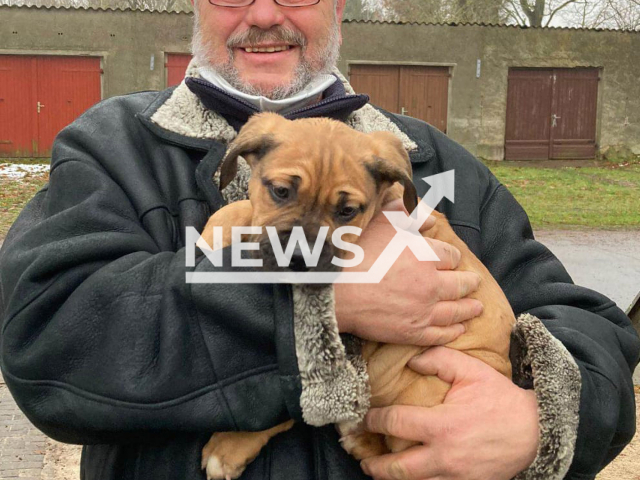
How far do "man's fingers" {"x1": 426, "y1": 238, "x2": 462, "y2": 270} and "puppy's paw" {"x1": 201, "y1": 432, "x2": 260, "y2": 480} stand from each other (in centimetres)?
91

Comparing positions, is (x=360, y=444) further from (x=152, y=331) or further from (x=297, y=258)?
(x=152, y=331)

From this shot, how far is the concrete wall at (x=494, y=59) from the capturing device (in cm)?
2222

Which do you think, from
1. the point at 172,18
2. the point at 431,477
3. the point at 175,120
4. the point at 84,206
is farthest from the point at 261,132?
the point at 172,18

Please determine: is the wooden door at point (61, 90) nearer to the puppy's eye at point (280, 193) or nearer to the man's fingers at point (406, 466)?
the puppy's eye at point (280, 193)

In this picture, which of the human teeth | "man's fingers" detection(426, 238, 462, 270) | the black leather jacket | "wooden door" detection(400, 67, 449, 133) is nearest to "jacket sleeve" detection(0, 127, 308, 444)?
the black leather jacket

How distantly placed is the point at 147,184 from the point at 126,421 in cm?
93

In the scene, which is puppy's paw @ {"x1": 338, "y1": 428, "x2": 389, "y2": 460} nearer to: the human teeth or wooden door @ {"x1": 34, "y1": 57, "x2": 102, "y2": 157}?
the human teeth

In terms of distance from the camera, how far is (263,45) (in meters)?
3.24

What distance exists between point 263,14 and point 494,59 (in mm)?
20930

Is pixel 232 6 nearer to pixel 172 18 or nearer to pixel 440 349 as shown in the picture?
pixel 440 349

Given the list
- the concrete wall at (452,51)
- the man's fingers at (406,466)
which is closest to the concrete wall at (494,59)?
the concrete wall at (452,51)

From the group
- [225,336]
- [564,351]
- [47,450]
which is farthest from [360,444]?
[47,450]

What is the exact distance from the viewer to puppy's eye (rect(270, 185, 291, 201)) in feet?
8.80

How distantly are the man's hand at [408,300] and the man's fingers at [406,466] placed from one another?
363 mm
